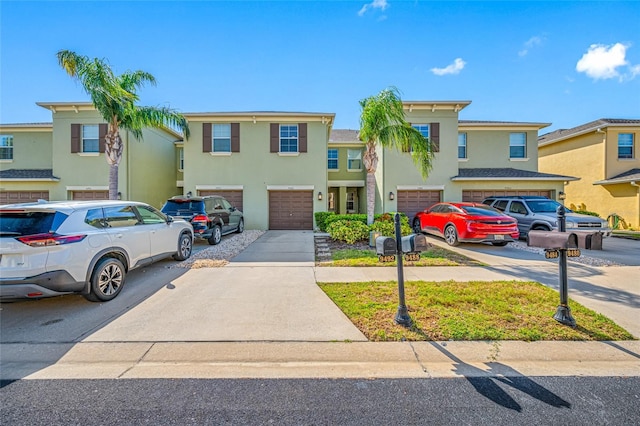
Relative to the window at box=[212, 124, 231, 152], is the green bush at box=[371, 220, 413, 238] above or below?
below

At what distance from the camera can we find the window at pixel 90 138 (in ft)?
46.5

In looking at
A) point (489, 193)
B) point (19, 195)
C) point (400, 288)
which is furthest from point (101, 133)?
point (489, 193)

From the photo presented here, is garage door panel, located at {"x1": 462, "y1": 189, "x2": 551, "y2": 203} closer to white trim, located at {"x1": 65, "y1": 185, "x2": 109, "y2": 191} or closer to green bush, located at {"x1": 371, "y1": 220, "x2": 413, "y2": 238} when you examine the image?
green bush, located at {"x1": 371, "y1": 220, "x2": 413, "y2": 238}

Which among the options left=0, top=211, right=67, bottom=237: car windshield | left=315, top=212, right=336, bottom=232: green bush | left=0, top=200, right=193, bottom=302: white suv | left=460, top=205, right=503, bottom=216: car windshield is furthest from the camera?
left=315, top=212, right=336, bottom=232: green bush

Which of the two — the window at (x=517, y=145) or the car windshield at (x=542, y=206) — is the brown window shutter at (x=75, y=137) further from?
the window at (x=517, y=145)

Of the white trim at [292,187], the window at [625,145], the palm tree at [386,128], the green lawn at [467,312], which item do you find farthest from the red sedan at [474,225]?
the window at [625,145]

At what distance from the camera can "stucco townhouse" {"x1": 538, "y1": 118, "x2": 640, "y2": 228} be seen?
15477 mm

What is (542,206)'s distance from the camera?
1084 centimetres

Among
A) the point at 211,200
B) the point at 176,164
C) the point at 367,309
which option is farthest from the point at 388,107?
the point at 176,164

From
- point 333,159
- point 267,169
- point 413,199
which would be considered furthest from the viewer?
point 333,159

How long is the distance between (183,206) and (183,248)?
2269mm

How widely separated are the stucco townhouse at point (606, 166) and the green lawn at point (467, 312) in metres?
16.3

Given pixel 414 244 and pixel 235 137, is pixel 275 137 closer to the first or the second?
pixel 235 137

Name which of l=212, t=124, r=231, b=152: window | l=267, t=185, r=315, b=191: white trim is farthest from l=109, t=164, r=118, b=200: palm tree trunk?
l=267, t=185, r=315, b=191: white trim
